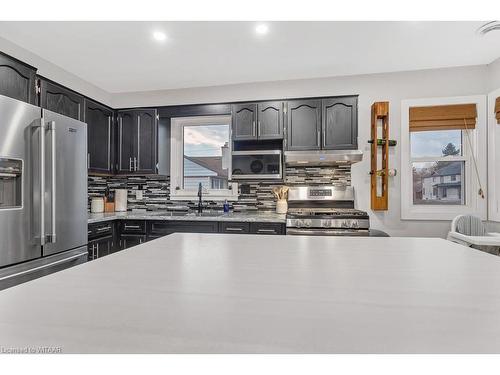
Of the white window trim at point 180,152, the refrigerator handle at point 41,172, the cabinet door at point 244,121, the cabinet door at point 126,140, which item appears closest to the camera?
the refrigerator handle at point 41,172

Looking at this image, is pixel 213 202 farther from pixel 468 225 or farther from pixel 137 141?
pixel 468 225

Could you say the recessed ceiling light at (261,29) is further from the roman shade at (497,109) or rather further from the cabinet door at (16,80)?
the roman shade at (497,109)

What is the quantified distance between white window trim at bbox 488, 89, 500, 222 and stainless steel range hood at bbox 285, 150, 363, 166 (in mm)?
1313

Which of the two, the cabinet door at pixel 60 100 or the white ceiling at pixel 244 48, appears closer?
the white ceiling at pixel 244 48

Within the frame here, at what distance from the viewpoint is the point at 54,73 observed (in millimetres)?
2926

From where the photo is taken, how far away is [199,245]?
43.3 inches

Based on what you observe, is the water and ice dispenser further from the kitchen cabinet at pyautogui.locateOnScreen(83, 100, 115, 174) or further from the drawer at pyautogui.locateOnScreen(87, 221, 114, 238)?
the kitchen cabinet at pyautogui.locateOnScreen(83, 100, 115, 174)

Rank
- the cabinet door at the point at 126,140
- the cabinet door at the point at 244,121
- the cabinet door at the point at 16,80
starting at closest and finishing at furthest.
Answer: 1. the cabinet door at the point at 16,80
2. the cabinet door at the point at 244,121
3. the cabinet door at the point at 126,140

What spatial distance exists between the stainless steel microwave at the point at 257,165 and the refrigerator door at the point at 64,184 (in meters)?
1.53

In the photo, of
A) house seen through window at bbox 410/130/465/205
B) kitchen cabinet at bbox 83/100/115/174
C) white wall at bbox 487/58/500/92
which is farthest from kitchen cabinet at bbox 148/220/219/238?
white wall at bbox 487/58/500/92

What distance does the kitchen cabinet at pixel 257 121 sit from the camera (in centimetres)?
315

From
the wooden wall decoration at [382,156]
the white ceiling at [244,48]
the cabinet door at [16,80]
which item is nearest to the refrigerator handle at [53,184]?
the cabinet door at [16,80]

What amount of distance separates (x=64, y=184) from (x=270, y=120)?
82.3 inches
